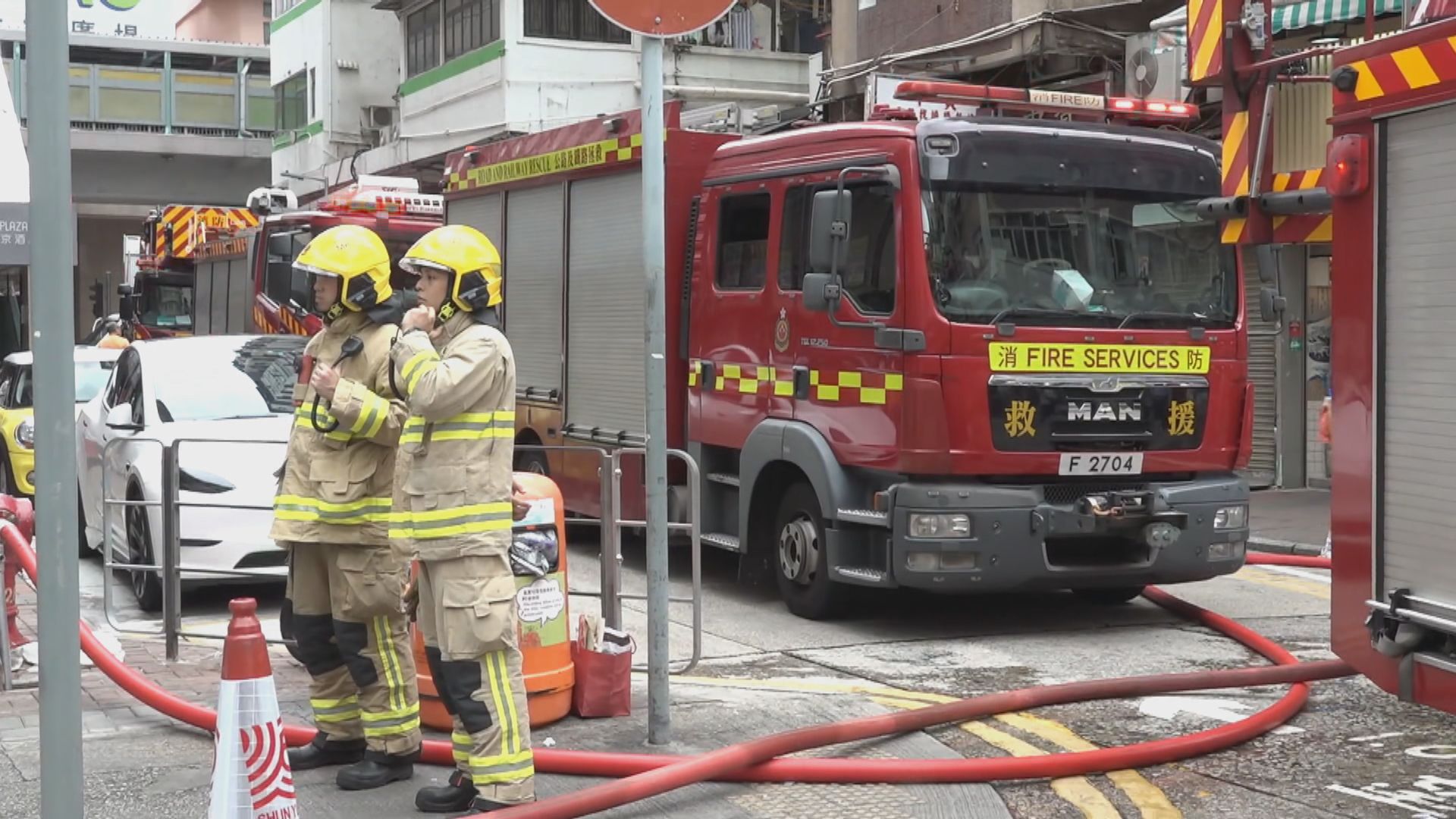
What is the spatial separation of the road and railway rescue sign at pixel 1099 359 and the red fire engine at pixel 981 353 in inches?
0.5

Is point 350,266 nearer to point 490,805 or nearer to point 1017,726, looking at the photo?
point 490,805

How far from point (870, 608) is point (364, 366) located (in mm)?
4693

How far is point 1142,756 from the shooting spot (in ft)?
19.2

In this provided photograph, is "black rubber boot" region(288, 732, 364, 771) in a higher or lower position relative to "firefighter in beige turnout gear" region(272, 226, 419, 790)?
lower

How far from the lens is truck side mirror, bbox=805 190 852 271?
8.52m

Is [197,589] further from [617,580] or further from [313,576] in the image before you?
[313,576]

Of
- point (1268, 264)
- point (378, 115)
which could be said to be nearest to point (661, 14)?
point (1268, 264)

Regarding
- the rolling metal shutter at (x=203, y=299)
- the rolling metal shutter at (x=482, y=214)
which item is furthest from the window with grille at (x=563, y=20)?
the rolling metal shutter at (x=482, y=214)

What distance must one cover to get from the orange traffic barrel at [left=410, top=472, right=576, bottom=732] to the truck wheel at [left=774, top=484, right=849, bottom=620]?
2.90 metres

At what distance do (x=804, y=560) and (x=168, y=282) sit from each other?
2077cm

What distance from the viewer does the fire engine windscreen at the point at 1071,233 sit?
27.7 feet

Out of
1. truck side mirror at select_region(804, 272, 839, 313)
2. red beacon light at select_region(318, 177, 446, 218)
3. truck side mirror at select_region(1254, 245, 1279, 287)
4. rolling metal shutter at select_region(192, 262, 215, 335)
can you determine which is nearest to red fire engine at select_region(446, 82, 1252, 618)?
truck side mirror at select_region(804, 272, 839, 313)

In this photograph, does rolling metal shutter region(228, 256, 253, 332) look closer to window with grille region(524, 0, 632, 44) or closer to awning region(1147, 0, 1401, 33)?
window with grille region(524, 0, 632, 44)

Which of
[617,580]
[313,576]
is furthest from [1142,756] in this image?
[313,576]
